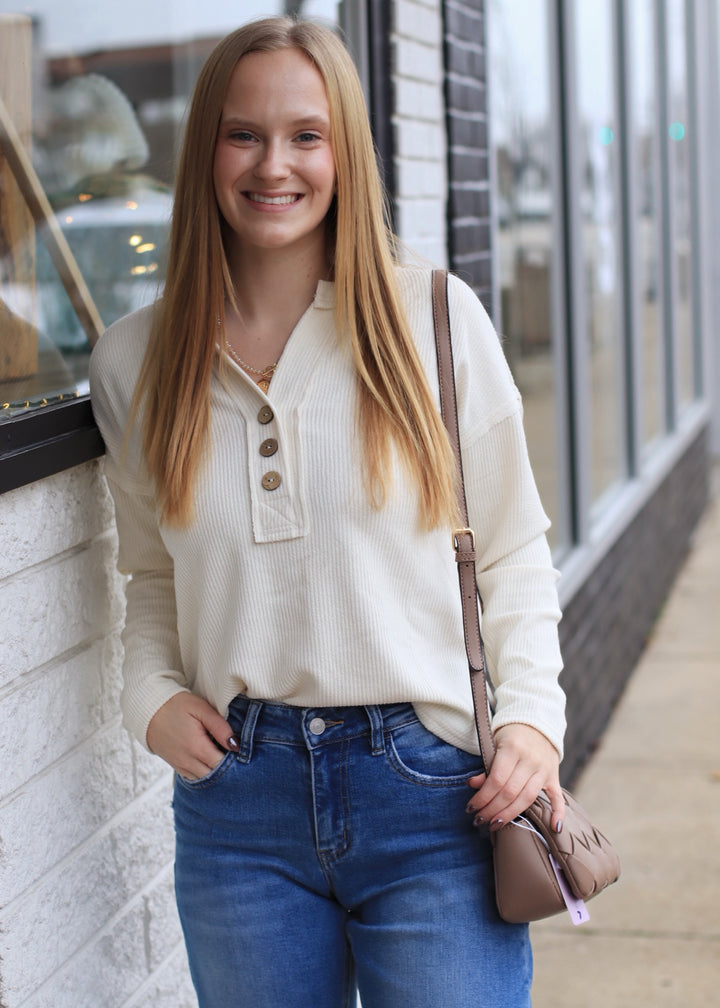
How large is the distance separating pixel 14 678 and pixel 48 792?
203 millimetres

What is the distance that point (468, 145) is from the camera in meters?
3.48

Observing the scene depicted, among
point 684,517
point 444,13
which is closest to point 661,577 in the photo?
point 684,517

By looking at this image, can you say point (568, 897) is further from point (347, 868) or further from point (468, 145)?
point (468, 145)

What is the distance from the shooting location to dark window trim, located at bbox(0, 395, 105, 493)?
5.89 ft

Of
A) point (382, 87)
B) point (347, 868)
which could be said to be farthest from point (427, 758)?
point (382, 87)

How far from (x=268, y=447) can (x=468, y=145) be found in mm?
1990

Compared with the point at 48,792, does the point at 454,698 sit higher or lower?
higher

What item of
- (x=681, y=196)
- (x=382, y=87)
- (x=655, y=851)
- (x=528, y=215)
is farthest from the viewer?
(x=681, y=196)

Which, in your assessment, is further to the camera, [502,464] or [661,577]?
[661,577]

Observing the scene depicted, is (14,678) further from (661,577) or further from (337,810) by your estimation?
(661,577)

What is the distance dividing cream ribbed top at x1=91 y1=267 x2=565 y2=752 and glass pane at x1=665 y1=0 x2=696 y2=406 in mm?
6171

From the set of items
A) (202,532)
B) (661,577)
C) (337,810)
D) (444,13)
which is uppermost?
(444,13)

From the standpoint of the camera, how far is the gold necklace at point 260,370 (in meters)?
1.81

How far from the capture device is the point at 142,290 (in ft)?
9.59
